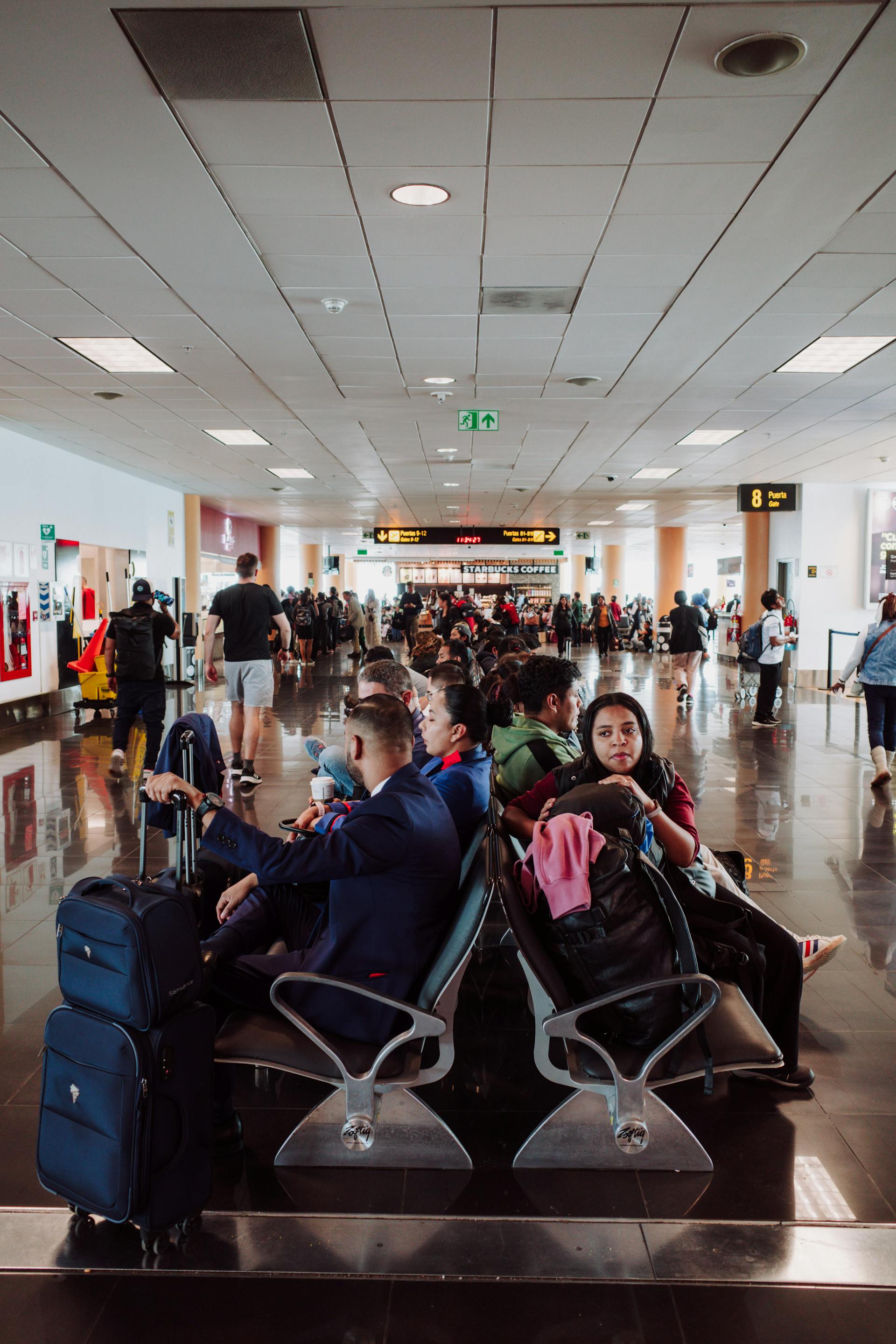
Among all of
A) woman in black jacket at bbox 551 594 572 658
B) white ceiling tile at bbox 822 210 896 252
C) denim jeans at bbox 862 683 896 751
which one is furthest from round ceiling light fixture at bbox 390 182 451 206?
woman in black jacket at bbox 551 594 572 658

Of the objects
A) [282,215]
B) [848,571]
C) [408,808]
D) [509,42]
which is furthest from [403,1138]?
[848,571]

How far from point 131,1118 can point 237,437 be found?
1076cm

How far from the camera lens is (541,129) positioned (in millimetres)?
3971

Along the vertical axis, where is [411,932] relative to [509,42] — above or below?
below

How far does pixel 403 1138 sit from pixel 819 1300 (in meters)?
1.05

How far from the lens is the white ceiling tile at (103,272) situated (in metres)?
5.59

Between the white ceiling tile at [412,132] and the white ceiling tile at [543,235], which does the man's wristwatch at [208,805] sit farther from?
the white ceiling tile at [543,235]

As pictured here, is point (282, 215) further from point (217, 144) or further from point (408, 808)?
point (408, 808)

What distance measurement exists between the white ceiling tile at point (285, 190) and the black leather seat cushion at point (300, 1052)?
12.4 ft

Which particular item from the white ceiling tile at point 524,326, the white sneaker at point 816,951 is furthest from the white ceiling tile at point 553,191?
the white sneaker at point 816,951

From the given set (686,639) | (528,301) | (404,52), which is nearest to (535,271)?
(528,301)

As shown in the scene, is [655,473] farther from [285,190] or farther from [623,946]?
[623,946]

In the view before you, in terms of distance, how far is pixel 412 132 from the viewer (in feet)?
13.1

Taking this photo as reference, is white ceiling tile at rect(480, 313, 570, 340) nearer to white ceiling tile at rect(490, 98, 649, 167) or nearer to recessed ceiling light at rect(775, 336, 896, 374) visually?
recessed ceiling light at rect(775, 336, 896, 374)
